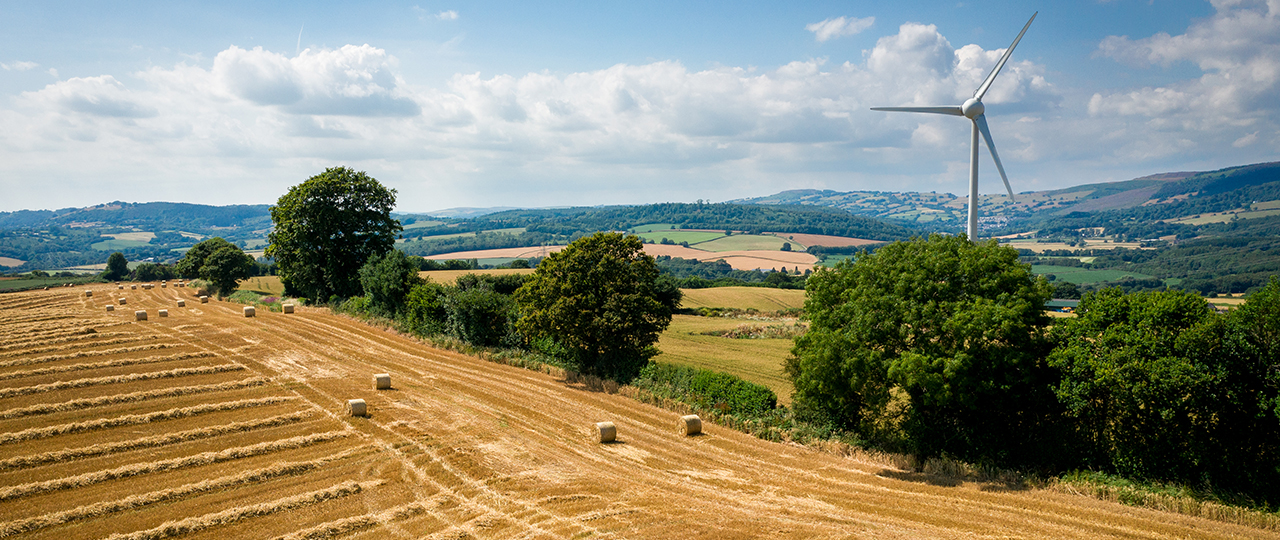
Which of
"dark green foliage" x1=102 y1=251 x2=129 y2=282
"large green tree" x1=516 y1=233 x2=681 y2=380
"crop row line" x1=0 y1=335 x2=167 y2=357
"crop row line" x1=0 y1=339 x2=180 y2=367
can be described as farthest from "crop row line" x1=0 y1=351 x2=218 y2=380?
"dark green foliage" x1=102 y1=251 x2=129 y2=282

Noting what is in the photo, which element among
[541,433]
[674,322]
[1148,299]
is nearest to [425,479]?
[541,433]

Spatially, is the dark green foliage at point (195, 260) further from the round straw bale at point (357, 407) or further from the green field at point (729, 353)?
the round straw bale at point (357, 407)

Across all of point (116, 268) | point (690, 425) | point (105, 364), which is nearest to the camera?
point (690, 425)

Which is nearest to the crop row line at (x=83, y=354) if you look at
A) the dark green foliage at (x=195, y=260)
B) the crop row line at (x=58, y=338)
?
the crop row line at (x=58, y=338)

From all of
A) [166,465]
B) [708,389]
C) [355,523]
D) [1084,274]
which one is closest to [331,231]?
[166,465]

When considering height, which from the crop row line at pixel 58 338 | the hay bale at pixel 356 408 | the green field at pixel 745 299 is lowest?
the green field at pixel 745 299

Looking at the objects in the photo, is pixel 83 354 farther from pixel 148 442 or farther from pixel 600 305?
pixel 600 305
